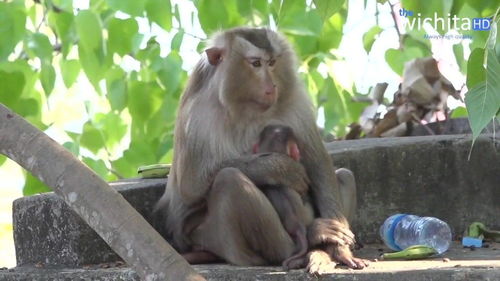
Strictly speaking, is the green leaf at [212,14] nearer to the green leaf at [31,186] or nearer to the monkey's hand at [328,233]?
the monkey's hand at [328,233]

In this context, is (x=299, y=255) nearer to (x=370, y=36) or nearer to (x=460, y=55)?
(x=460, y=55)

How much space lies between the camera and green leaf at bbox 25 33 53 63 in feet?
21.6

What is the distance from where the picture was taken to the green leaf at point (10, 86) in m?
6.23

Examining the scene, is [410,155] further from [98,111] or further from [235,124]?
[98,111]

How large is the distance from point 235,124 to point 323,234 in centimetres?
72

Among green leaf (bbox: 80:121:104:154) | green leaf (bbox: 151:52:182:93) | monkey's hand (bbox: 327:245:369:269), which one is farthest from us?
green leaf (bbox: 80:121:104:154)

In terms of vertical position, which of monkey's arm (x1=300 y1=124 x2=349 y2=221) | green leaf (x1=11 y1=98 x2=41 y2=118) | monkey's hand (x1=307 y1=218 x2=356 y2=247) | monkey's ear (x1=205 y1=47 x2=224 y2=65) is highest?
monkey's ear (x1=205 y1=47 x2=224 y2=65)

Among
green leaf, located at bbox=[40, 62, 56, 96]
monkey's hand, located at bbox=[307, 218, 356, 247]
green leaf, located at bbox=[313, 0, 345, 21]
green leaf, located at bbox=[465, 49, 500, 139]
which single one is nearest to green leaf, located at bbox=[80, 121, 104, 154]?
green leaf, located at bbox=[40, 62, 56, 96]

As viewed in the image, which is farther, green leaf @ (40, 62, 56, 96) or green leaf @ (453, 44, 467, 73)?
green leaf @ (40, 62, 56, 96)

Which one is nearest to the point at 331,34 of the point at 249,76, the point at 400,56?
the point at 400,56

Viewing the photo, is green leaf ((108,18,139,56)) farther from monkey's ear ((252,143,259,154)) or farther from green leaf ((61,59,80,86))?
monkey's ear ((252,143,259,154))

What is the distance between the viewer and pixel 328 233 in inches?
192

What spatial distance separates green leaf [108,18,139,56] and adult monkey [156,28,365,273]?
1635 mm

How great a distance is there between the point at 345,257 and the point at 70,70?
3294 mm
